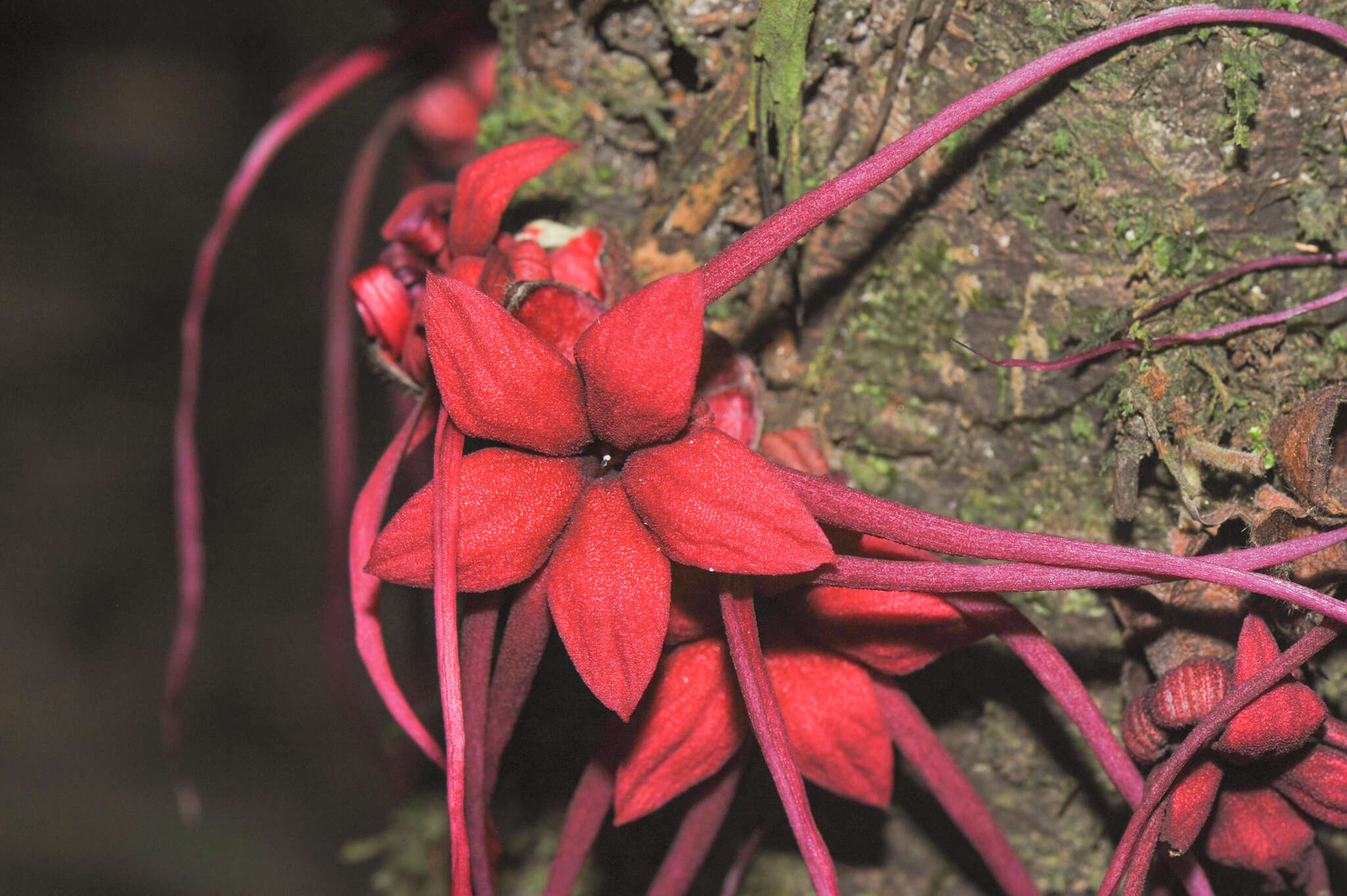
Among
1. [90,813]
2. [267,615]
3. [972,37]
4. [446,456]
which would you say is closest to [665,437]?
[446,456]

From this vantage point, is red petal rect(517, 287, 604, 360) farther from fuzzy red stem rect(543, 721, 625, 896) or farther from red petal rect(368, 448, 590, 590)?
fuzzy red stem rect(543, 721, 625, 896)

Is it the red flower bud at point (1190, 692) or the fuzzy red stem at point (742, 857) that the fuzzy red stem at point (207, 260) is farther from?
the red flower bud at point (1190, 692)

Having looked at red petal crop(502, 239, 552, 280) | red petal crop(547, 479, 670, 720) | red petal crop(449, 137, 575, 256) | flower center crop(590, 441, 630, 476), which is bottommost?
red petal crop(547, 479, 670, 720)

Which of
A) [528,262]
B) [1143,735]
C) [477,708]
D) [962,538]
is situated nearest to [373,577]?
[477,708]

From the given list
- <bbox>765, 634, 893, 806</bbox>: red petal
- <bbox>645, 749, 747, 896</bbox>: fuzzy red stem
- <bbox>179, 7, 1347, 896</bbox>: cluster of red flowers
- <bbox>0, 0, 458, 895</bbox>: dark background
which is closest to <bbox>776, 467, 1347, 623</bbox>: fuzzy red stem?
<bbox>179, 7, 1347, 896</bbox>: cluster of red flowers

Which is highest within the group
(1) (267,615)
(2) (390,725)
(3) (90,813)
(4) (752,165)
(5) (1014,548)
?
(4) (752,165)

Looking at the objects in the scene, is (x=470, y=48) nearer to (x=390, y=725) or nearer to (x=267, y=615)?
(x=390, y=725)
